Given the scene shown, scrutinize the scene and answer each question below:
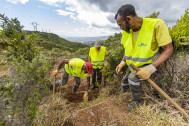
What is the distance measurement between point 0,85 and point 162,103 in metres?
2.44

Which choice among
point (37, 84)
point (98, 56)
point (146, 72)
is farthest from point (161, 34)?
point (98, 56)

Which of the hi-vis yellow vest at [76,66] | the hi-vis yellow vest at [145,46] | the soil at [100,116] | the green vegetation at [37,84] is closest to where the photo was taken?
the green vegetation at [37,84]

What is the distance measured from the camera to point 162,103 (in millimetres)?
1872

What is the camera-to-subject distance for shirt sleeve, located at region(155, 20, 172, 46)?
1523mm

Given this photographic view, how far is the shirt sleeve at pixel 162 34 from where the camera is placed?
5.00 ft

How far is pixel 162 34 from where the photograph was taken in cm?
154

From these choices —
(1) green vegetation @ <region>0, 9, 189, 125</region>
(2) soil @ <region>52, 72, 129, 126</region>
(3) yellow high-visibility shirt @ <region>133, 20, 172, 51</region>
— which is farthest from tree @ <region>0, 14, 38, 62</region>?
(3) yellow high-visibility shirt @ <region>133, 20, 172, 51</region>

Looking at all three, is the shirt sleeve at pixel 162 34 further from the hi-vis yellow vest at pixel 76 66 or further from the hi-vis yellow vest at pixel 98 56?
the hi-vis yellow vest at pixel 98 56

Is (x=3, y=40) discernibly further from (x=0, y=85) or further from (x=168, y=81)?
(x=168, y=81)

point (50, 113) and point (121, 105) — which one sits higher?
point (50, 113)

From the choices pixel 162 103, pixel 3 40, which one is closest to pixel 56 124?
pixel 3 40

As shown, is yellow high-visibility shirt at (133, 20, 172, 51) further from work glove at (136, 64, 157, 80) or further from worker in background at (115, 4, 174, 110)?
work glove at (136, 64, 157, 80)

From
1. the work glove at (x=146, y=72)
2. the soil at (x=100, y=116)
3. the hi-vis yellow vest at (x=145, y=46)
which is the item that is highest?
the hi-vis yellow vest at (x=145, y=46)

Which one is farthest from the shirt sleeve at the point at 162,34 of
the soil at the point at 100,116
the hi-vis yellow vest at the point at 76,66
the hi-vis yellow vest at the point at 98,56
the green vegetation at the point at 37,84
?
the hi-vis yellow vest at the point at 98,56
